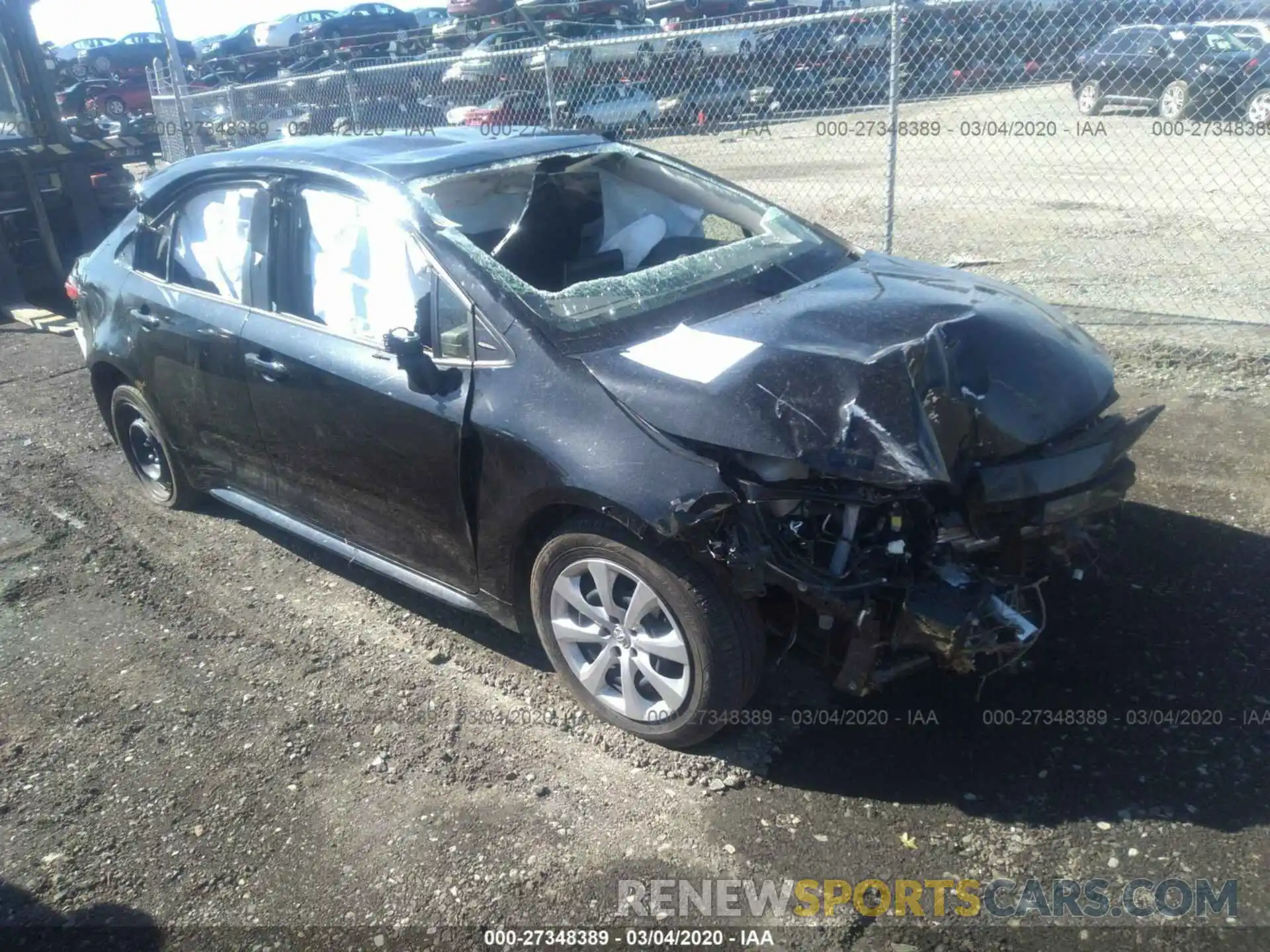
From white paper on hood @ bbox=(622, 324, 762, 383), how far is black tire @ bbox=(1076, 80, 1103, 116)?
1284cm

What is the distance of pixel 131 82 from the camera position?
27.5 meters

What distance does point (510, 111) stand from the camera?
12.8 m

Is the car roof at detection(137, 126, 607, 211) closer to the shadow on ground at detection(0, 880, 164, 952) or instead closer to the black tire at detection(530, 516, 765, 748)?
the black tire at detection(530, 516, 765, 748)

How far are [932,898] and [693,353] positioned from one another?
1716 millimetres

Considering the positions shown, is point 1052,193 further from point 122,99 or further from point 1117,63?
point 122,99

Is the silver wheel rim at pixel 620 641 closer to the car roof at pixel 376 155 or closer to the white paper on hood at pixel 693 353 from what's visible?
the white paper on hood at pixel 693 353

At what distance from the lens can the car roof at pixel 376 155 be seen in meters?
3.84

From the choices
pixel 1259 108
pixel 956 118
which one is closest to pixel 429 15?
pixel 956 118

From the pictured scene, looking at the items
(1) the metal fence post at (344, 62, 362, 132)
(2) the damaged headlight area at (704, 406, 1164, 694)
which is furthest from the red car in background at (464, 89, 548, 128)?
(2) the damaged headlight area at (704, 406, 1164, 694)

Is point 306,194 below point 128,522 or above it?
above

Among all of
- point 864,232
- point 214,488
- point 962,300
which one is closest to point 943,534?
point 962,300

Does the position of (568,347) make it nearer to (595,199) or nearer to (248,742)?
(595,199)

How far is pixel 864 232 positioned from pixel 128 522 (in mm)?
7186

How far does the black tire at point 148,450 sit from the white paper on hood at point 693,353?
2717 millimetres
